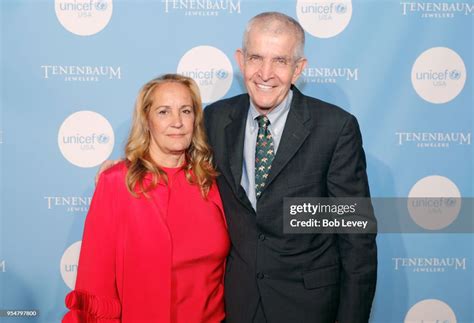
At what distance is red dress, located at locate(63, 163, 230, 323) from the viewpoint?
1.97m

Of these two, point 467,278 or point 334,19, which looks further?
point 467,278

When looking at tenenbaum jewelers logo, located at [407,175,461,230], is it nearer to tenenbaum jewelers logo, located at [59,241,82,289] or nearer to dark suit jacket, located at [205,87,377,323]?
dark suit jacket, located at [205,87,377,323]

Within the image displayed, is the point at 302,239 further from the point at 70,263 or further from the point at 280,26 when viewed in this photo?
the point at 70,263

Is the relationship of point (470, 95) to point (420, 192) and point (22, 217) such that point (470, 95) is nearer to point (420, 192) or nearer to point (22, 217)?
point (420, 192)

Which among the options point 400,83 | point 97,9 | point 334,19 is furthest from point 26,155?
point 400,83

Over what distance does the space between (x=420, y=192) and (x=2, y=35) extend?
2.45 meters

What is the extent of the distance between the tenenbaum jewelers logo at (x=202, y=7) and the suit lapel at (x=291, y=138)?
3.11 ft

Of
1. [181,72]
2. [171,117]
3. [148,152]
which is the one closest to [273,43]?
[171,117]

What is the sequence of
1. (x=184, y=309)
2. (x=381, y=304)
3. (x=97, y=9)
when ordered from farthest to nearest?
(x=381, y=304) → (x=97, y=9) → (x=184, y=309)

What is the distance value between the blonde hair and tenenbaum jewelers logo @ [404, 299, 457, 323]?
1.63 m

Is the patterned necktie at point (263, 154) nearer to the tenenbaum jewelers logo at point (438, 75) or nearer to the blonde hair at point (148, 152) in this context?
the blonde hair at point (148, 152)

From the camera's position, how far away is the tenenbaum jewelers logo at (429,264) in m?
2.94

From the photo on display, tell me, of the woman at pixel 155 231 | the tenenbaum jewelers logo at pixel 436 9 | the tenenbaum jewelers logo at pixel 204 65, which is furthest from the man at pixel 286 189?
the tenenbaum jewelers logo at pixel 436 9

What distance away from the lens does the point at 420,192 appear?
2.85 metres
